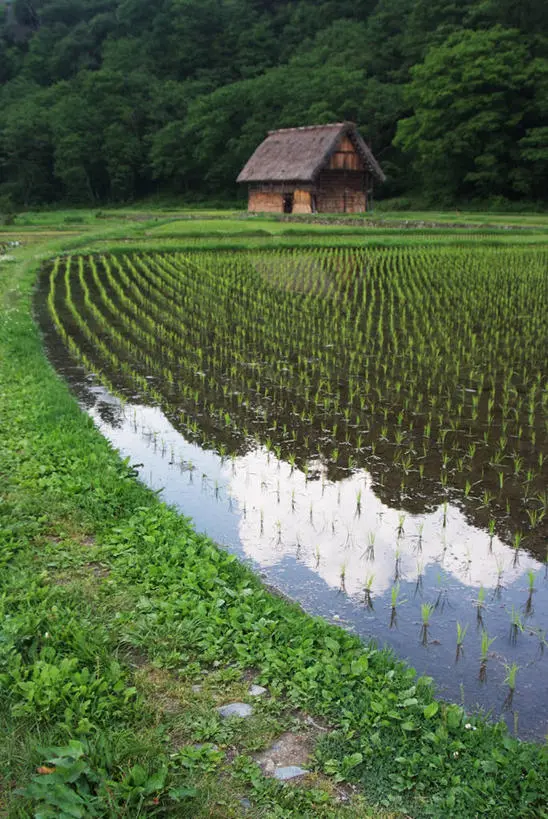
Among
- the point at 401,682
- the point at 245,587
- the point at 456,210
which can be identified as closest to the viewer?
the point at 401,682

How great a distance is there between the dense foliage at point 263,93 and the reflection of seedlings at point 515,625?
30669mm

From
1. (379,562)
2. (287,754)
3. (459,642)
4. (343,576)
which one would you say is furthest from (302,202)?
(287,754)

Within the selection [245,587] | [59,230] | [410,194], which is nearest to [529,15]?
[410,194]

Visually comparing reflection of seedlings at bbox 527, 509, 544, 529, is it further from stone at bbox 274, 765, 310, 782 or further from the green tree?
A: the green tree

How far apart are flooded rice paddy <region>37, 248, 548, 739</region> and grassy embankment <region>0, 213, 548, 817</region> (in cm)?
44

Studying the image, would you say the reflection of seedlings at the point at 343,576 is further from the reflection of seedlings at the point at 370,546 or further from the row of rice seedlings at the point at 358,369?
the row of rice seedlings at the point at 358,369

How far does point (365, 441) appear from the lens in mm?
6238

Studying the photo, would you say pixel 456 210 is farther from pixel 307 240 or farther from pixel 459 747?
pixel 459 747

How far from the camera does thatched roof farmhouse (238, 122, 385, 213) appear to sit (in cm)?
3197

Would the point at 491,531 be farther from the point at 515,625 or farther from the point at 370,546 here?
the point at 515,625

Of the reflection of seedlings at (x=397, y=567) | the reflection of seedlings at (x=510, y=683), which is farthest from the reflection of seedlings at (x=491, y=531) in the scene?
the reflection of seedlings at (x=510, y=683)

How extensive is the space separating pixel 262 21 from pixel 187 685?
62482 mm

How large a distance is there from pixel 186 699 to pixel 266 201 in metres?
34.8

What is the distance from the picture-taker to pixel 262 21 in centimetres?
5653
